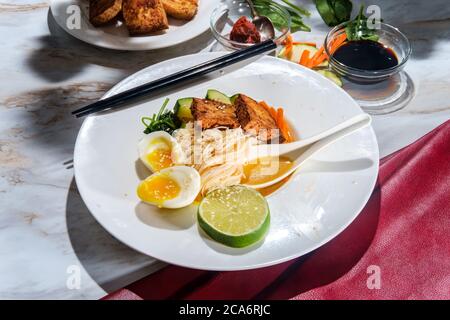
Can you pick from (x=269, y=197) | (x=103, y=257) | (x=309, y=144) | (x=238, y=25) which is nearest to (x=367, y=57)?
(x=238, y=25)

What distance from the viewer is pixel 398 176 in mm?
1877

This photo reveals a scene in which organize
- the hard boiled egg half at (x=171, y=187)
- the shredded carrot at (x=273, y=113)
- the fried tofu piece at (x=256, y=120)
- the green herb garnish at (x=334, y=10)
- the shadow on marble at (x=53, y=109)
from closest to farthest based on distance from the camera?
the hard boiled egg half at (x=171, y=187) → the fried tofu piece at (x=256, y=120) → the shredded carrot at (x=273, y=113) → the shadow on marble at (x=53, y=109) → the green herb garnish at (x=334, y=10)

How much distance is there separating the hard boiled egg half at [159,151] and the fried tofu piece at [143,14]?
0.75m

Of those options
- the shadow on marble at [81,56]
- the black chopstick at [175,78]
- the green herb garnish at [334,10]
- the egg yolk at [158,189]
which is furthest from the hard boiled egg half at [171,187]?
the green herb garnish at [334,10]

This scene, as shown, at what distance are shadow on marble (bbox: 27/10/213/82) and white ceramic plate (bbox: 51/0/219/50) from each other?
0.09m

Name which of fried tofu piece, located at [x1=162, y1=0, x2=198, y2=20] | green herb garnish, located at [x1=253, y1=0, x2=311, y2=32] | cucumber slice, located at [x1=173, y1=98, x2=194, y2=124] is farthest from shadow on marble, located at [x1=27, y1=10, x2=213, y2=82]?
cucumber slice, located at [x1=173, y1=98, x2=194, y2=124]

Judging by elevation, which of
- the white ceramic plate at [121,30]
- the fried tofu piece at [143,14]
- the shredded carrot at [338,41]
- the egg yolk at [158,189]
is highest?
the fried tofu piece at [143,14]

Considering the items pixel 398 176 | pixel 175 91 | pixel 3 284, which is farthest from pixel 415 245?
pixel 3 284

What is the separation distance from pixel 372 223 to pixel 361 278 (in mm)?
216

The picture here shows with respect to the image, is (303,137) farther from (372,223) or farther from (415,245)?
(415,245)

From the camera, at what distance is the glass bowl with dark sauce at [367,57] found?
2.19 meters

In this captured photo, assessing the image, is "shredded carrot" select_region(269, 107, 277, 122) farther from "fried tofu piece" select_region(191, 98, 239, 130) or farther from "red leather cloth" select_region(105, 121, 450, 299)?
"red leather cloth" select_region(105, 121, 450, 299)

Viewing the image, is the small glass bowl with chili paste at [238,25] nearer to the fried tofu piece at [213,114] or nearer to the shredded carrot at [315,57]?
the shredded carrot at [315,57]

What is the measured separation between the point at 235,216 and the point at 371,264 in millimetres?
475
